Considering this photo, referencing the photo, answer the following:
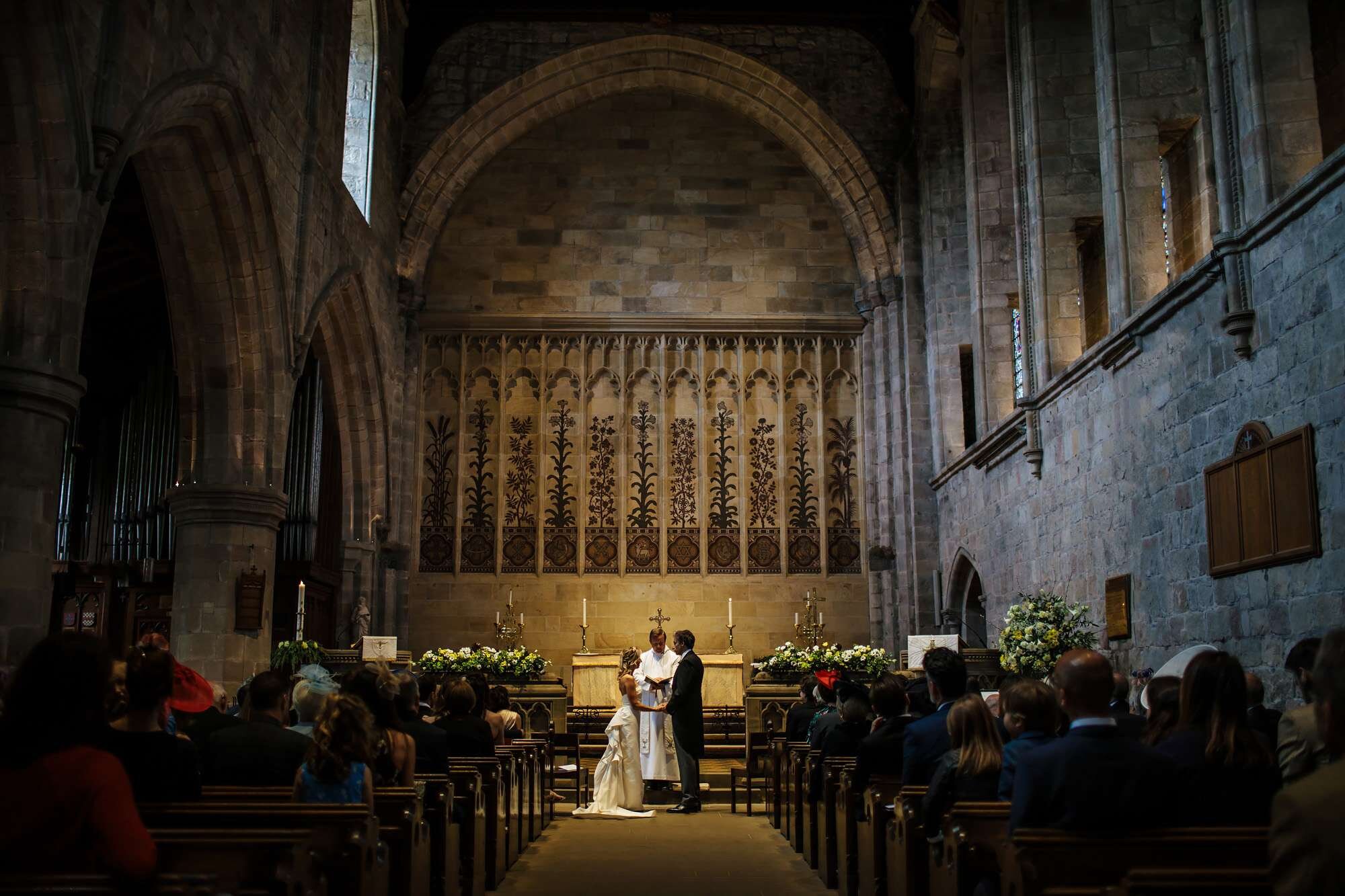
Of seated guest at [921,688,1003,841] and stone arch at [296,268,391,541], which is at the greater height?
stone arch at [296,268,391,541]

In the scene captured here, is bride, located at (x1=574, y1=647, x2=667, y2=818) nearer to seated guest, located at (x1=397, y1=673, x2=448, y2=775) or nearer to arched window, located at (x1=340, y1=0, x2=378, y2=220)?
seated guest, located at (x1=397, y1=673, x2=448, y2=775)

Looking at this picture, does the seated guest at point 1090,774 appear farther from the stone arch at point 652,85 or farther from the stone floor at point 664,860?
the stone arch at point 652,85

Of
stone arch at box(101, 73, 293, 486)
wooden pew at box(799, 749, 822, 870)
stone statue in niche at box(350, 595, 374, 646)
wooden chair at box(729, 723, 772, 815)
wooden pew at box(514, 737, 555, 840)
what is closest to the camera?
wooden pew at box(799, 749, 822, 870)

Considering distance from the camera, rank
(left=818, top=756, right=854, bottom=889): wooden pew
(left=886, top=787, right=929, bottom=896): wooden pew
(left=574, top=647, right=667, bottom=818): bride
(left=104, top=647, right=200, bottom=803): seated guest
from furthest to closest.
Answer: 1. (left=574, top=647, right=667, bottom=818): bride
2. (left=818, top=756, right=854, bottom=889): wooden pew
3. (left=886, top=787, right=929, bottom=896): wooden pew
4. (left=104, top=647, right=200, bottom=803): seated guest

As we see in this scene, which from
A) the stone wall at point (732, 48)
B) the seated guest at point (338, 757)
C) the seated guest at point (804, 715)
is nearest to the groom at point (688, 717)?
the seated guest at point (804, 715)

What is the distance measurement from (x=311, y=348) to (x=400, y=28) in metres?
4.98

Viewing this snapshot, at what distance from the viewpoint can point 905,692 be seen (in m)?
6.39

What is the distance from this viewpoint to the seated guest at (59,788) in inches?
95.7

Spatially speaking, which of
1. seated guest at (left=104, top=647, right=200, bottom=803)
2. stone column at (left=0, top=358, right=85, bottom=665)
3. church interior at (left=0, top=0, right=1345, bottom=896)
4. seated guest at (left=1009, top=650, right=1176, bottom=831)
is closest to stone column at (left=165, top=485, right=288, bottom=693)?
church interior at (left=0, top=0, right=1345, bottom=896)

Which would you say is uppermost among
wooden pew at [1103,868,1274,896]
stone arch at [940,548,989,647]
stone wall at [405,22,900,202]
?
stone wall at [405,22,900,202]

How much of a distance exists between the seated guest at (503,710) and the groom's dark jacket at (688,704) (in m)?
1.59

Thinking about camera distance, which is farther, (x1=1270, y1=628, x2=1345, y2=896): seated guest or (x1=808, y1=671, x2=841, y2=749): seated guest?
(x1=808, y1=671, x2=841, y2=749): seated guest

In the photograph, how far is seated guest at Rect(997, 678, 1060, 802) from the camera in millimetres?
3947

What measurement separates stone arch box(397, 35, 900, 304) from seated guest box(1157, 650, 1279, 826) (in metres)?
14.4
